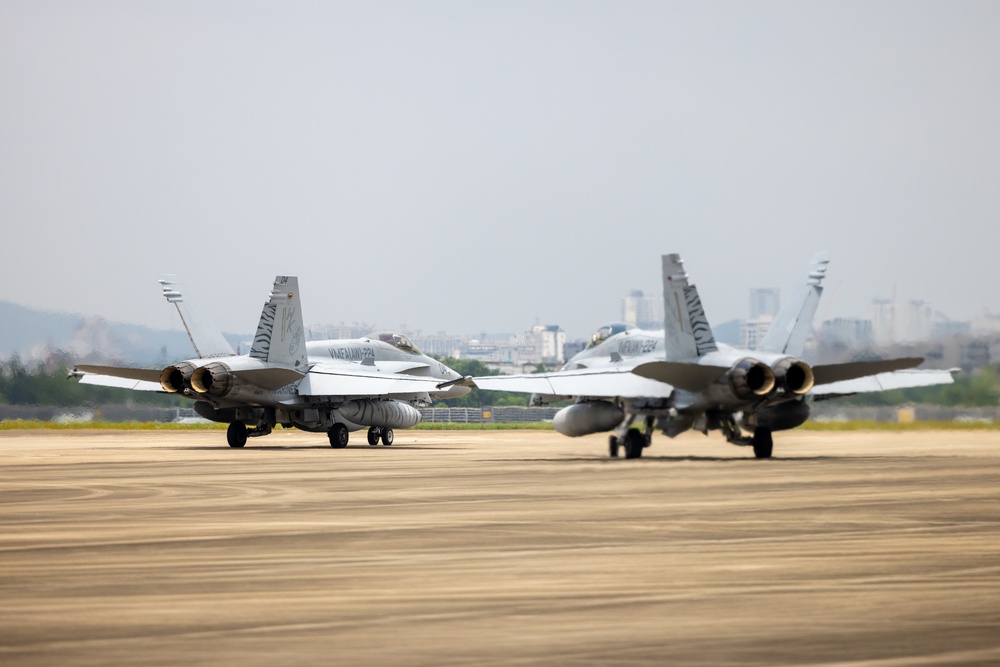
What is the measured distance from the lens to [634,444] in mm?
28938

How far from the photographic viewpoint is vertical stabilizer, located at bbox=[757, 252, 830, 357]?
32.2 metres

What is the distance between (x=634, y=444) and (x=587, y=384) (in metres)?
1.64

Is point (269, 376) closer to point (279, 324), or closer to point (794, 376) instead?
point (279, 324)

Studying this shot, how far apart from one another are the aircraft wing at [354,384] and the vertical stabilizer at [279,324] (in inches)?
37.4

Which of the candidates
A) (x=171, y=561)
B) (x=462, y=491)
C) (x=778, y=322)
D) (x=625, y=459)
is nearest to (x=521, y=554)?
(x=171, y=561)

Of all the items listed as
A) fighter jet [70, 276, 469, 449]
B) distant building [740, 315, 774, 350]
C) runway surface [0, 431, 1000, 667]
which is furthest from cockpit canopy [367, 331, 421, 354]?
runway surface [0, 431, 1000, 667]

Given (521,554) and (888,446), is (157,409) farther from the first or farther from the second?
(521,554)

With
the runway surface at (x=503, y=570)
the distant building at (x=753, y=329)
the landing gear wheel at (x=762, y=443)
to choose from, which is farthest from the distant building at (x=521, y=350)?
the runway surface at (x=503, y=570)

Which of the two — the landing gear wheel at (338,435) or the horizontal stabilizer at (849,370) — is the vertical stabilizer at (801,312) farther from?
the landing gear wheel at (338,435)

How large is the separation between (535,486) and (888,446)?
55.7 feet

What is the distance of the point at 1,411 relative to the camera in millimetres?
50250

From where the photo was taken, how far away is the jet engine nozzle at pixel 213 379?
34.5 metres

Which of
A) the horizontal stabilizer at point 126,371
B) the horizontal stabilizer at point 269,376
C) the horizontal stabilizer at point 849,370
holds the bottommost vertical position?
the horizontal stabilizer at point 849,370

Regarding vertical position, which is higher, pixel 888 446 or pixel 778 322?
pixel 778 322
